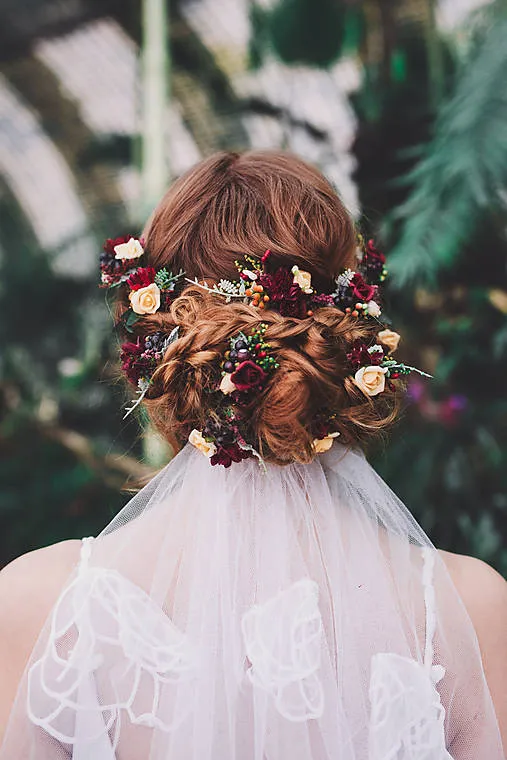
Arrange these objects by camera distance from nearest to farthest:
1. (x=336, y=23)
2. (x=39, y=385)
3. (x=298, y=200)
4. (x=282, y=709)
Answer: (x=282, y=709) → (x=298, y=200) → (x=336, y=23) → (x=39, y=385)

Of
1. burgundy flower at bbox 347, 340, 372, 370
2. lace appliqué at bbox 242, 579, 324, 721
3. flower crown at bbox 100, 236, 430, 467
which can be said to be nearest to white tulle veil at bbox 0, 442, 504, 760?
lace appliqué at bbox 242, 579, 324, 721

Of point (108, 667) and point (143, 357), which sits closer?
point (108, 667)

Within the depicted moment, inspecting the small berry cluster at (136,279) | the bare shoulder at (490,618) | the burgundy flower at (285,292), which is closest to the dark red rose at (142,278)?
the small berry cluster at (136,279)

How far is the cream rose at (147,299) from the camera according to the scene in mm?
1088

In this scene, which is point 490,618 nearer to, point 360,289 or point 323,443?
point 323,443

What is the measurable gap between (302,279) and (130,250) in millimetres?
278

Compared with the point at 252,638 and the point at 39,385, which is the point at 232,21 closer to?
the point at 39,385

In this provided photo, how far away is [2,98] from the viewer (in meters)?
2.49

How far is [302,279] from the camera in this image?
1.04 meters

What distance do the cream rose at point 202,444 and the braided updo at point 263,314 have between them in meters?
0.02

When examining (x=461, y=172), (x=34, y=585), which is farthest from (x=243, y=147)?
(x=34, y=585)

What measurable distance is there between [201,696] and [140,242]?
64 centimetres

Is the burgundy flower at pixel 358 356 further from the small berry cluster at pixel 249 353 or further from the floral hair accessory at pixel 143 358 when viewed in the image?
the floral hair accessory at pixel 143 358

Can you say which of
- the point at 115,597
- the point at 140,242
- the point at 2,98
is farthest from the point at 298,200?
the point at 2,98
